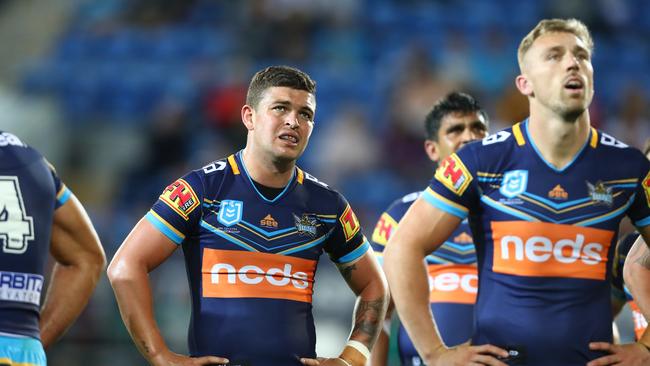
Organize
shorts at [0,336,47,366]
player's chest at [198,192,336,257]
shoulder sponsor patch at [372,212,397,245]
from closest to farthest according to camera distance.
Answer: shorts at [0,336,47,366], player's chest at [198,192,336,257], shoulder sponsor patch at [372,212,397,245]

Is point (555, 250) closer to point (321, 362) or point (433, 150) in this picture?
point (321, 362)

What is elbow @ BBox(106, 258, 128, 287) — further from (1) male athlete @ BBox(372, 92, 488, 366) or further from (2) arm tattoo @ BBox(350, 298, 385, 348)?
(1) male athlete @ BBox(372, 92, 488, 366)

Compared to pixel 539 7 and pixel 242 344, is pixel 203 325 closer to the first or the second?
pixel 242 344

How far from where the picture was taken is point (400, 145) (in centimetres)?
1145

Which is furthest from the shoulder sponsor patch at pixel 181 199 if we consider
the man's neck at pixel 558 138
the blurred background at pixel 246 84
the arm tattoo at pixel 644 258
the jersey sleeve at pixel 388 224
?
the blurred background at pixel 246 84

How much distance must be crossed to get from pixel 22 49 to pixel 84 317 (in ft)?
23.3

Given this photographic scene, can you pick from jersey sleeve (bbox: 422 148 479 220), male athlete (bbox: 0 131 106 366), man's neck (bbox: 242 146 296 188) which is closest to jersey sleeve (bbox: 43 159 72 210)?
male athlete (bbox: 0 131 106 366)

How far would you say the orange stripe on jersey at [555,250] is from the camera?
4777mm

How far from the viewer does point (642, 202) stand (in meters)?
4.95

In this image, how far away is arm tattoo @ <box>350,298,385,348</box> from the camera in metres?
5.31

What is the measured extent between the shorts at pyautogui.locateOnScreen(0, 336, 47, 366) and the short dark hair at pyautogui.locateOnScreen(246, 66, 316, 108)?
1.67 m

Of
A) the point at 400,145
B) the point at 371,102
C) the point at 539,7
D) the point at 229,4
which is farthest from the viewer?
the point at 229,4

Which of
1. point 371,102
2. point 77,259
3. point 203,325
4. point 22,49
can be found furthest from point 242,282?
point 22,49

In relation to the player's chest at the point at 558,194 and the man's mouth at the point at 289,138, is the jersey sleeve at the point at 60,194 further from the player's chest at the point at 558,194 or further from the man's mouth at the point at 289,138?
the player's chest at the point at 558,194
